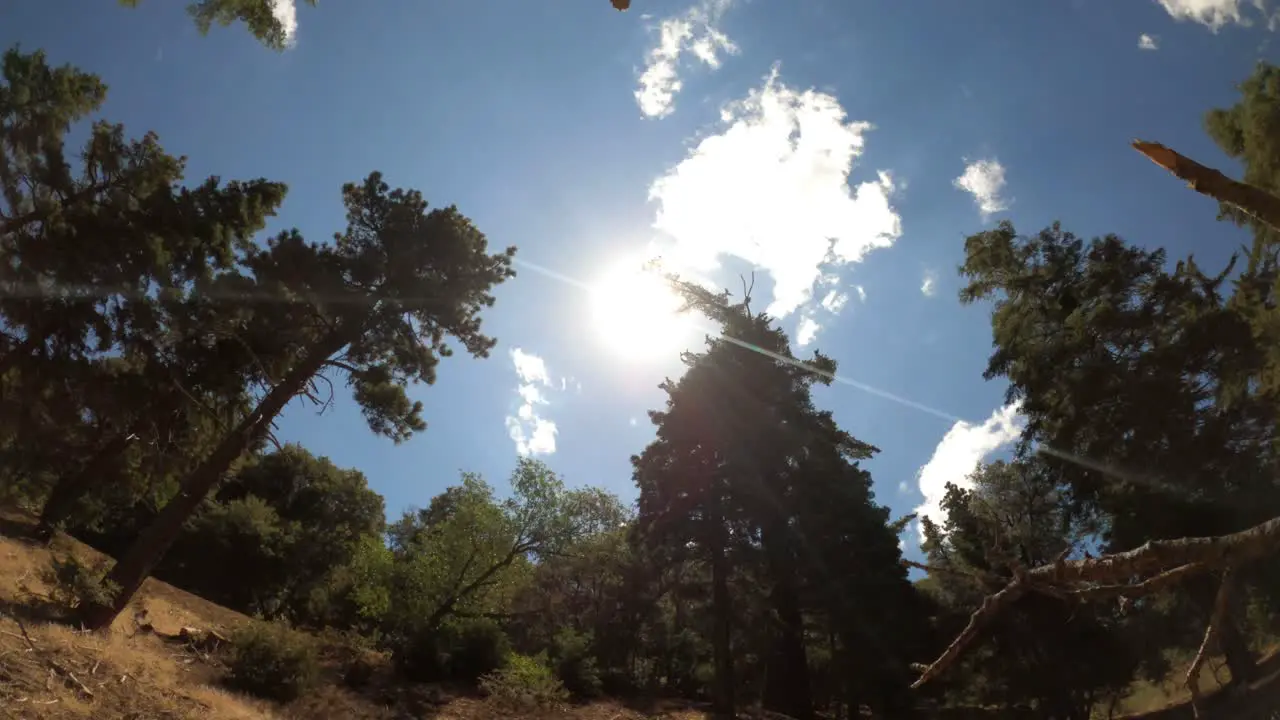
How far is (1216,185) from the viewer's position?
2234 millimetres

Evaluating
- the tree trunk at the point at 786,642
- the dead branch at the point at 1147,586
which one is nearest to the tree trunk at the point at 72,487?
the tree trunk at the point at 786,642

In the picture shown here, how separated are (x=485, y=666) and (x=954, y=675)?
54.9 ft

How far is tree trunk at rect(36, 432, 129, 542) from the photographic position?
18.9 metres

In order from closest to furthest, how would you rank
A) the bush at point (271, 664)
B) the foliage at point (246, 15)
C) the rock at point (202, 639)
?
the foliage at point (246, 15)
the bush at point (271, 664)
the rock at point (202, 639)

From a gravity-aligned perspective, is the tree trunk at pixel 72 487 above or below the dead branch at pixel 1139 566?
below

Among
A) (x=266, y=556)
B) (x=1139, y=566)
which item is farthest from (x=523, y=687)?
(x=266, y=556)

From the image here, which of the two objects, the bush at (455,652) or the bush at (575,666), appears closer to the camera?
the bush at (455,652)

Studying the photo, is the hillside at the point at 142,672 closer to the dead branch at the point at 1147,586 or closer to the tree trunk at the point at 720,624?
the tree trunk at the point at 720,624

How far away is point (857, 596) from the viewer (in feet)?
72.3

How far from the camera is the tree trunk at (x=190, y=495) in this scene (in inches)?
520

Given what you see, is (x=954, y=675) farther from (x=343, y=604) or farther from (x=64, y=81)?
(x=64, y=81)

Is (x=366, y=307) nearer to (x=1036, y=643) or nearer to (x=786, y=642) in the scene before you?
(x=786, y=642)

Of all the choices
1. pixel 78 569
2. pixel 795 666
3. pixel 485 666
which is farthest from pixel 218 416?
pixel 795 666

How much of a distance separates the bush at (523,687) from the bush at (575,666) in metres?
1.92
